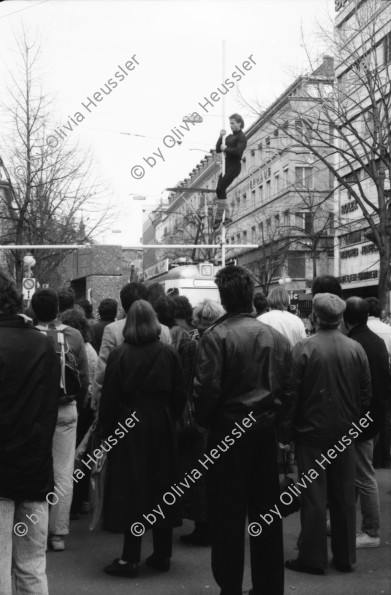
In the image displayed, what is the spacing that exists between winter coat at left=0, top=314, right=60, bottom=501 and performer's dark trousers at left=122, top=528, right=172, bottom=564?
A: 165 centimetres

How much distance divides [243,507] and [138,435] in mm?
1056

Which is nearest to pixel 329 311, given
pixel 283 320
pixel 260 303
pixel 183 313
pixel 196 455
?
pixel 196 455

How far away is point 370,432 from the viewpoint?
6.10 m

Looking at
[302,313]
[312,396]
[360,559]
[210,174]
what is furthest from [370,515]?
[210,174]

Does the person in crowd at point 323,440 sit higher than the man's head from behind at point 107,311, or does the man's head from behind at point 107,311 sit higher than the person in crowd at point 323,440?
the man's head from behind at point 107,311

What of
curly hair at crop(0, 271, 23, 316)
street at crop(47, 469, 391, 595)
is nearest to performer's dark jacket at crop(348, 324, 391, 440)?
street at crop(47, 469, 391, 595)

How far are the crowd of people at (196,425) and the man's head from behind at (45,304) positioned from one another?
0.03 feet

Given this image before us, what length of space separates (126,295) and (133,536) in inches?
78.6

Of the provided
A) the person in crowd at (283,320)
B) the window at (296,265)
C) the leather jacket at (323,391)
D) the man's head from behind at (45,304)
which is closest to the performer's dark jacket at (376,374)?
the leather jacket at (323,391)

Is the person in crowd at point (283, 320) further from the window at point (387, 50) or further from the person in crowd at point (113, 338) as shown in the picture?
the window at point (387, 50)

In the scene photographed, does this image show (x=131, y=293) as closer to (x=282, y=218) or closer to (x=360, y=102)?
(x=360, y=102)

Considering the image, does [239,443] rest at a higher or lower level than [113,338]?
lower

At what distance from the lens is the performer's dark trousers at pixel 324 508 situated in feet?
17.9

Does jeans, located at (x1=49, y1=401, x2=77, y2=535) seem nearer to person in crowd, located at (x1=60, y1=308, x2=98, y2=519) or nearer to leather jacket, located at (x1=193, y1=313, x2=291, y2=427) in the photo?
person in crowd, located at (x1=60, y1=308, x2=98, y2=519)
